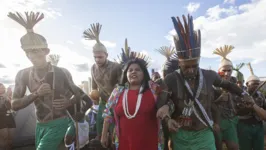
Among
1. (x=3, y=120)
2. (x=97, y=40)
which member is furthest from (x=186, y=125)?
(x=3, y=120)

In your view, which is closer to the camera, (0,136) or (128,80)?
(128,80)

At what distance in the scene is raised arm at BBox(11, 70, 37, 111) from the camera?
11.0ft

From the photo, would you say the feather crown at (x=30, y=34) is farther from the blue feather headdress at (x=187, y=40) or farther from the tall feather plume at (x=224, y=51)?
the tall feather plume at (x=224, y=51)

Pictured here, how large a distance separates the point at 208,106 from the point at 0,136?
6.50 m

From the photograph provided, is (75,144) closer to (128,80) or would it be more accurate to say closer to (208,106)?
(128,80)

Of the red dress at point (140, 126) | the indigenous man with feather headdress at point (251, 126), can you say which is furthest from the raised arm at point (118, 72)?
the indigenous man with feather headdress at point (251, 126)

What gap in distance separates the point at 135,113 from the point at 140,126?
0.62 feet

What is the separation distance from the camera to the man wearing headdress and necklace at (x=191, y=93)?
3088 millimetres

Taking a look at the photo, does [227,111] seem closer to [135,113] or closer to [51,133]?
[135,113]

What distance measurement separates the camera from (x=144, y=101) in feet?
11.0

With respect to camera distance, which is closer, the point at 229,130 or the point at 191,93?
the point at 191,93

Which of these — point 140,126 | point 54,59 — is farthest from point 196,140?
point 54,59

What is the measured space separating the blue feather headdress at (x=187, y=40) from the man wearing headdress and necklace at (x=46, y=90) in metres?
1.74

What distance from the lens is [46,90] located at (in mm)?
3373
